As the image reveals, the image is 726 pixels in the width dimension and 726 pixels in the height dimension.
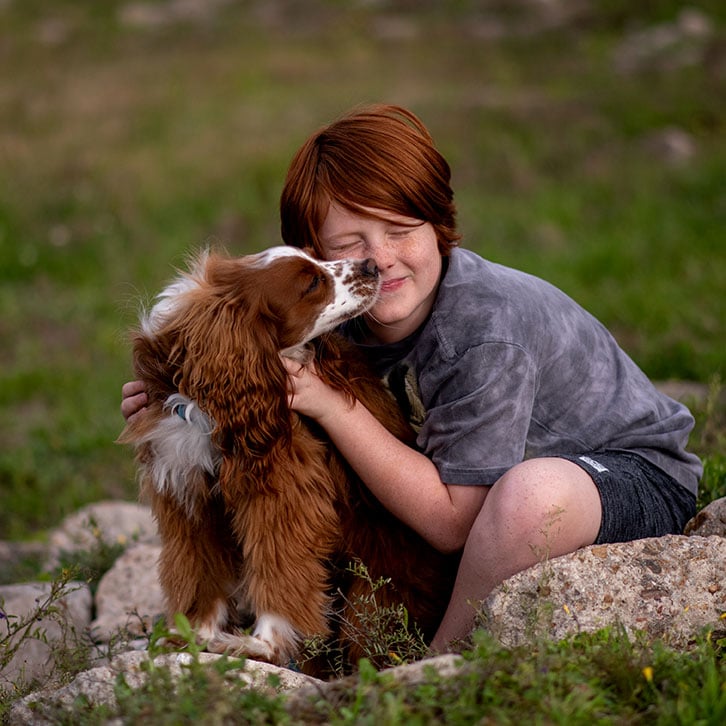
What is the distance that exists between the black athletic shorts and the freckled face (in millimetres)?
737

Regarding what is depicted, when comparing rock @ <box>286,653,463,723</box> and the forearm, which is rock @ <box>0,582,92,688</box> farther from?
rock @ <box>286,653,463,723</box>

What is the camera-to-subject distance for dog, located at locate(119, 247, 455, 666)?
327 centimetres

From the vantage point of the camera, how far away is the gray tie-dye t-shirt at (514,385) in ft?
11.0

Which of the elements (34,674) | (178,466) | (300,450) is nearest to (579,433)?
(300,450)

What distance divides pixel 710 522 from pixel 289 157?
7727 millimetres

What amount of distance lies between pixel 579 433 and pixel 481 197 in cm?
664

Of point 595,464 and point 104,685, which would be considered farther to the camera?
point 595,464

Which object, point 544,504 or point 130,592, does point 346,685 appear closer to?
point 544,504

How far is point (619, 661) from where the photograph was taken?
102 inches

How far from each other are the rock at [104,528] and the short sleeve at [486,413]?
2053mm

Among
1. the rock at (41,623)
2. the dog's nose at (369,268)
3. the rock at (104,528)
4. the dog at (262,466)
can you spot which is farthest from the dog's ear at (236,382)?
the rock at (104,528)

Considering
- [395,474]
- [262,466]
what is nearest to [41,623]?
[262,466]

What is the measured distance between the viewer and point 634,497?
3486 millimetres

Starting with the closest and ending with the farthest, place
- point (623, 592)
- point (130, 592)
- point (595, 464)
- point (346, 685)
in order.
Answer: point (346, 685), point (623, 592), point (595, 464), point (130, 592)
